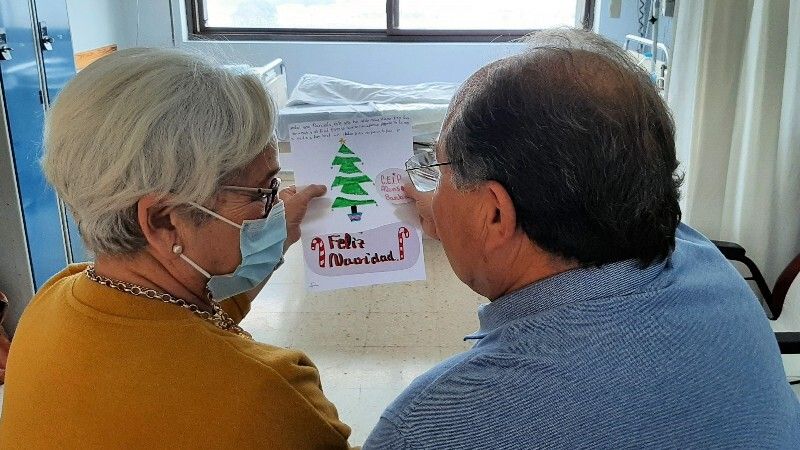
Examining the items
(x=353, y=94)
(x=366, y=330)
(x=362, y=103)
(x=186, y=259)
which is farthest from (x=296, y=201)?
(x=353, y=94)

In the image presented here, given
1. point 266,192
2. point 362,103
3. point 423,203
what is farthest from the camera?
point 362,103

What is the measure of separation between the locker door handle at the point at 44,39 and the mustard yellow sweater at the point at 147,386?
7.32 ft

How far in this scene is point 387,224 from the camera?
1425 millimetres

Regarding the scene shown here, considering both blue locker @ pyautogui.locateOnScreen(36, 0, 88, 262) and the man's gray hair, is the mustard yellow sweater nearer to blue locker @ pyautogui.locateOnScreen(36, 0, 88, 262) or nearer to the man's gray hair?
the man's gray hair

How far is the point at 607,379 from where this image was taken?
700 millimetres

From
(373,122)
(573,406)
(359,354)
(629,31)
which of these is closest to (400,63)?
(629,31)

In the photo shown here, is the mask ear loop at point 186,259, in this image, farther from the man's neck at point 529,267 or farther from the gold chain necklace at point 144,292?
the man's neck at point 529,267

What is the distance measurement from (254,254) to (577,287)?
621mm

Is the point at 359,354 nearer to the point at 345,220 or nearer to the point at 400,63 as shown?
the point at 345,220

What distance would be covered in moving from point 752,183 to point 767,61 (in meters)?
0.39

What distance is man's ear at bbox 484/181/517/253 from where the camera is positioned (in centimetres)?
82

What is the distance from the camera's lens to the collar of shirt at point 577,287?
2.57 feet

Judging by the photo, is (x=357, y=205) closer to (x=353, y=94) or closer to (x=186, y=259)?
(x=186, y=259)

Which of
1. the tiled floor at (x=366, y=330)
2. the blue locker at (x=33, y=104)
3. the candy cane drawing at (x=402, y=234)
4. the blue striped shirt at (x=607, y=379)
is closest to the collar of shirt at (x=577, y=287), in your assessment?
the blue striped shirt at (x=607, y=379)
